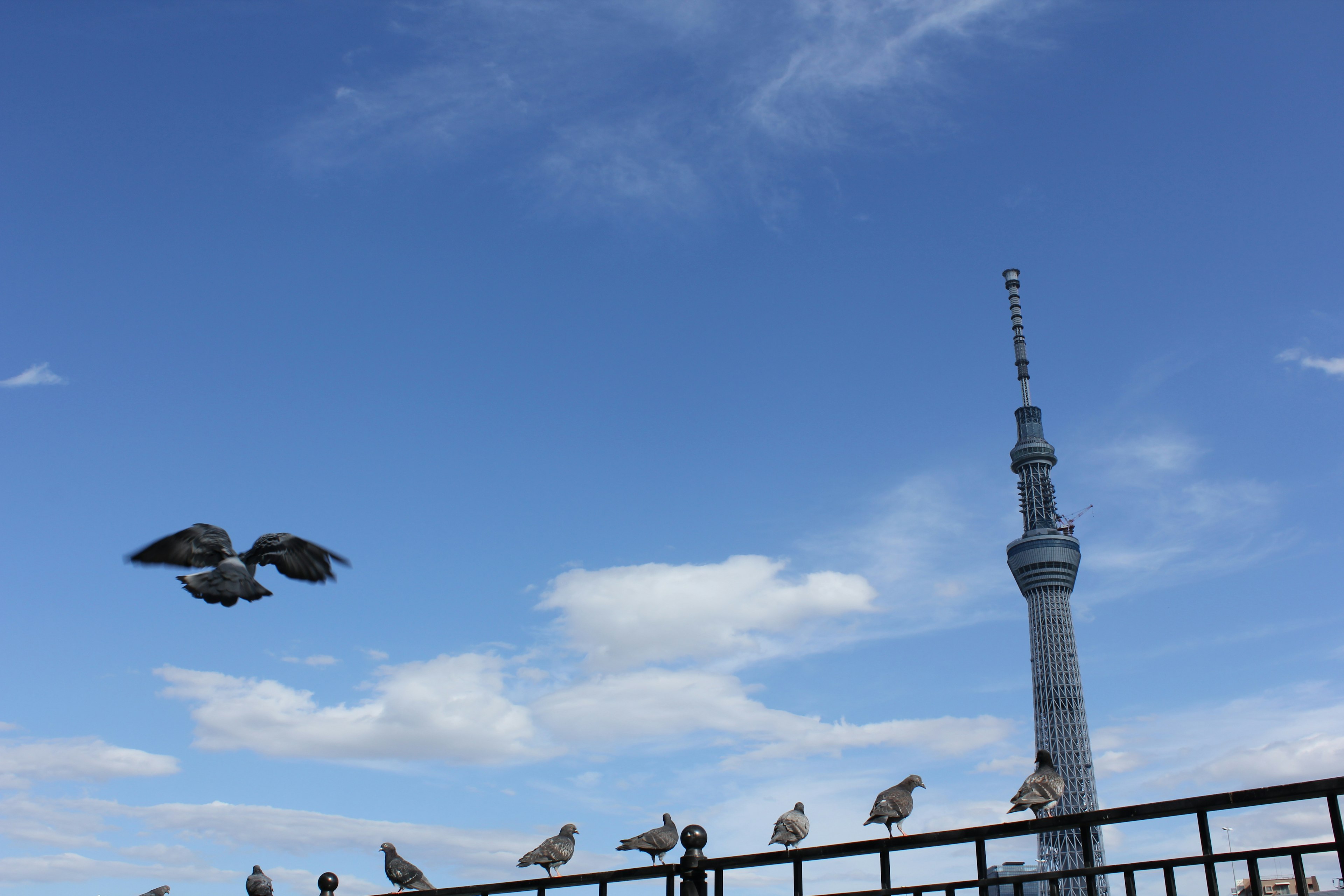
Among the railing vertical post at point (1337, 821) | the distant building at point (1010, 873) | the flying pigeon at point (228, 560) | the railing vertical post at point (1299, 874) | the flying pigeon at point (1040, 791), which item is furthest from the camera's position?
the distant building at point (1010, 873)

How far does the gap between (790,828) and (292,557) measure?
853 centimetres

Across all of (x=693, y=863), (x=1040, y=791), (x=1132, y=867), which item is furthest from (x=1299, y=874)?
(x=1040, y=791)

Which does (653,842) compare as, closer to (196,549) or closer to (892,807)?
(892,807)

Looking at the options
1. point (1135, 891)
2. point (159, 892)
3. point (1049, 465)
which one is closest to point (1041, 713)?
point (1049, 465)

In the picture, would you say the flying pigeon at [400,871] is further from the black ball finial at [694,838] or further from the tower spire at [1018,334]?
the tower spire at [1018,334]

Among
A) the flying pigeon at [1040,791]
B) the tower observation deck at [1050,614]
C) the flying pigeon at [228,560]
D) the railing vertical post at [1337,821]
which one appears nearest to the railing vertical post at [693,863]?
the railing vertical post at [1337,821]

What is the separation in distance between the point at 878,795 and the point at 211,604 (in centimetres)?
986

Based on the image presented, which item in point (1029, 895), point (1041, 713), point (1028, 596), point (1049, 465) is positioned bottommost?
point (1029, 895)

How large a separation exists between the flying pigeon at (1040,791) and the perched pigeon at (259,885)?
11375mm

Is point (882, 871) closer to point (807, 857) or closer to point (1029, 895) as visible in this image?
point (807, 857)

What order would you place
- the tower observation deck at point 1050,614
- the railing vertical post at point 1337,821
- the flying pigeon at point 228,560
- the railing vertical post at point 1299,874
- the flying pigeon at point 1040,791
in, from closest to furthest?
the railing vertical post at point 1337,821
the railing vertical post at point 1299,874
the flying pigeon at point 228,560
the flying pigeon at point 1040,791
the tower observation deck at point 1050,614

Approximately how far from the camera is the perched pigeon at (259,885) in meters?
15.6

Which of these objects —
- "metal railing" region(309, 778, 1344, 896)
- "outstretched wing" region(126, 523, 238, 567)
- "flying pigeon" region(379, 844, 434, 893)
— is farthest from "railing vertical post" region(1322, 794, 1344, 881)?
"flying pigeon" region(379, 844, 434, 893)

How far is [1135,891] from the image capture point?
8.68m
